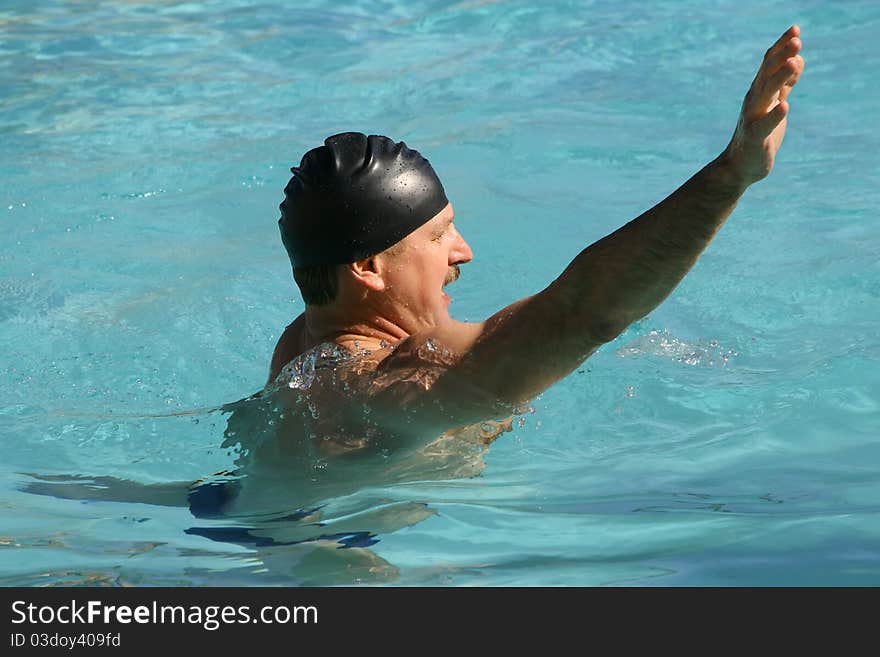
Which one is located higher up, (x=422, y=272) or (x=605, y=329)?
(x=422, y=272)

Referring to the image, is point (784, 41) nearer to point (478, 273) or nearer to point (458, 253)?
point (458, 253)

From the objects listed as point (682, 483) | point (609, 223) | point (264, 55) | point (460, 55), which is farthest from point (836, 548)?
point (264, 55)

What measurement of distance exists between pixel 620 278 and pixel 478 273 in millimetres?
3711

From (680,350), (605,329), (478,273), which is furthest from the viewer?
(478,273)

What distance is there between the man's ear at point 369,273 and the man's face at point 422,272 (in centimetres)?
2

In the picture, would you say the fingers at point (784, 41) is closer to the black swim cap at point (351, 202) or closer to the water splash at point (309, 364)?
the black swim cap at point (351, 202)

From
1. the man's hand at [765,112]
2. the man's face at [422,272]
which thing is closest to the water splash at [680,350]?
A: the man's face at [422,272]

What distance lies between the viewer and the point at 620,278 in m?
2.89

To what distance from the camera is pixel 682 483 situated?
4.12 m

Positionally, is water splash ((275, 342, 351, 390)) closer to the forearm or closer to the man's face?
the man's face

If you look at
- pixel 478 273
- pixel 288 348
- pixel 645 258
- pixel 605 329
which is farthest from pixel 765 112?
pixel 478 273

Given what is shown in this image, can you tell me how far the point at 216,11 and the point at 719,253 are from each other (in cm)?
634

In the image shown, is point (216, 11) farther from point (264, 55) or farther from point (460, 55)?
point (460, 55)

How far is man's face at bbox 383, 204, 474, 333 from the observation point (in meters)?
3.82
